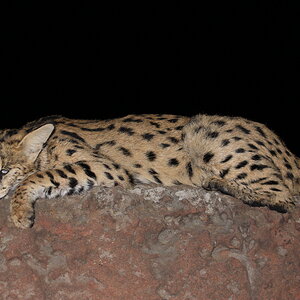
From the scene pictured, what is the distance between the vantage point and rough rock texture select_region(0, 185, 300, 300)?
169 inches

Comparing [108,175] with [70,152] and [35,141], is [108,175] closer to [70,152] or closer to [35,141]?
[70,152]

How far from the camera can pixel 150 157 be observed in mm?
5289

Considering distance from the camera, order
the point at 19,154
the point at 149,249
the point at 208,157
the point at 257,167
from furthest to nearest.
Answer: the point at 208,157
the point at 257,167
the point at 19,154
the point at 149,249

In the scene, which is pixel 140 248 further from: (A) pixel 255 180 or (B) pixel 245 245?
(A) pixel 255 180

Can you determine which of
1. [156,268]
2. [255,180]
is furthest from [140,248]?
[255,180]

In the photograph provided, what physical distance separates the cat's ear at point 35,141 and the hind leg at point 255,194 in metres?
1.40

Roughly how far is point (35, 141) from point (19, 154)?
0.17 metres

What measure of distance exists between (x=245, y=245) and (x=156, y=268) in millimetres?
735

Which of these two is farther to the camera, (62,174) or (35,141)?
(35,141)

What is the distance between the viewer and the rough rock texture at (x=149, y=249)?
4289 millimetres

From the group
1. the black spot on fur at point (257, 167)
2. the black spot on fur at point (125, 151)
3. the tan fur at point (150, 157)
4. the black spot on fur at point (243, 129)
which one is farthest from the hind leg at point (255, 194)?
the black spot on fur at point (125, 151)

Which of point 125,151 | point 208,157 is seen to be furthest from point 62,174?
point 208,157

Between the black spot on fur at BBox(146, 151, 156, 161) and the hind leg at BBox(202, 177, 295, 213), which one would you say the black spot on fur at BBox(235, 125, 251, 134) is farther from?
the black spot on fur at BBox(146, 151, 156, 161)

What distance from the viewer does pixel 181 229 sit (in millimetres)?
4562
